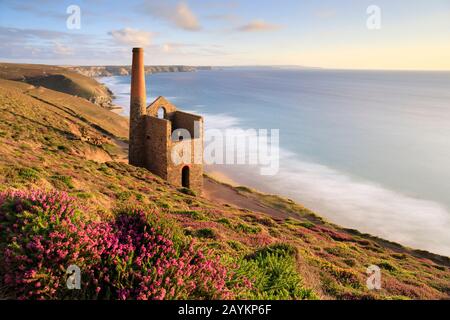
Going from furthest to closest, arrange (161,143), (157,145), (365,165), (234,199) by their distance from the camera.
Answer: (365,165), (234,199), (157,145), (161,143)

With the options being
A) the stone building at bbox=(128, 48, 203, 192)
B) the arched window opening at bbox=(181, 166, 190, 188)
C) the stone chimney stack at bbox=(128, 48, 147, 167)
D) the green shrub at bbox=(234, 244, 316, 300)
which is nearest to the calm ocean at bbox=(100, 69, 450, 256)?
the arched window opening at bbox=(181, 166, 190, 188)

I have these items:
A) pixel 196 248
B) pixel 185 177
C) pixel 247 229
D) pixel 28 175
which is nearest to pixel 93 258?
pixel 196 248

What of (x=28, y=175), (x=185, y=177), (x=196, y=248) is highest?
(x=28, y=175)

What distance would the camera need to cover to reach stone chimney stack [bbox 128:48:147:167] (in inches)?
1110

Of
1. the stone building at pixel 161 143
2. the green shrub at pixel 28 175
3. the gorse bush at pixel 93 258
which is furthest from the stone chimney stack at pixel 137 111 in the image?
the gorse bush at pixel 93 258

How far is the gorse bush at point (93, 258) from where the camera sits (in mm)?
5203

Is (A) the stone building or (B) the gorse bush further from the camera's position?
(A) the stone building

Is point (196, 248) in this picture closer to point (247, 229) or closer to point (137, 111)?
point (247, 229)

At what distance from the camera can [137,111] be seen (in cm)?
2817

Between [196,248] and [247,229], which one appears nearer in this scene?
[196,248]

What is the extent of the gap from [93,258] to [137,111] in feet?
78.3

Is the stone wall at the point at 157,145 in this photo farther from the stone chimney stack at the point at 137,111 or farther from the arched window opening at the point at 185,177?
the arched window opening at the point at 185,177

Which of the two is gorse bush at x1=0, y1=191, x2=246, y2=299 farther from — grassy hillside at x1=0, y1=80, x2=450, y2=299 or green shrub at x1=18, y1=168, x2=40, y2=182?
green shrub at x1=18, y1=168, x2=40, y2=182
